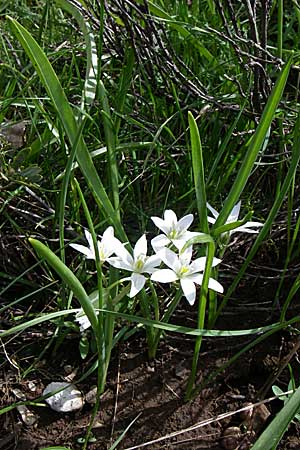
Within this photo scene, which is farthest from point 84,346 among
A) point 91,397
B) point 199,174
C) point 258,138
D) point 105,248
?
point 258,138

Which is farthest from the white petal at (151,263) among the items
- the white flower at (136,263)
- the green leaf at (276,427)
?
the green leaf at (276,427)

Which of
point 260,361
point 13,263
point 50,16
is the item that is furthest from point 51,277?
point 50,16

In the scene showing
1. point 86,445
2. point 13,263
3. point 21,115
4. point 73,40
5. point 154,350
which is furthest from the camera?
point 73,40

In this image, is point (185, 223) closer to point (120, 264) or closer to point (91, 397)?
point (120, 264)

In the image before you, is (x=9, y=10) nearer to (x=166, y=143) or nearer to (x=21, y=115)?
(x=21, y=115)

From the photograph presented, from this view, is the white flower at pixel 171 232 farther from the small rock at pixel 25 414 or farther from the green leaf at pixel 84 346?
the small rock at pixel 25 414

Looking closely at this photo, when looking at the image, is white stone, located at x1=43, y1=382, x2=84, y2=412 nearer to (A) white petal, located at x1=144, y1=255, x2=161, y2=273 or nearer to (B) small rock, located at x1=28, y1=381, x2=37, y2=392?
(B) small rock, located at x1=28, y1=381, x2=37, y2=392
